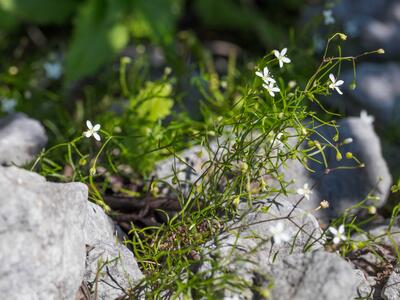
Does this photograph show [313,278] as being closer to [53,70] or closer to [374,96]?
[374,96]

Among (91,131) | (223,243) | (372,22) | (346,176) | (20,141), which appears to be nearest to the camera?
(223,243)

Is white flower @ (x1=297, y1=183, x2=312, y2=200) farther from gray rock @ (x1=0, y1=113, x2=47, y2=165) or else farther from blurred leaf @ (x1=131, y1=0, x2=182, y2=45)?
blurred leaf @ (x1=131, y1=0, x2=182, y2=45)

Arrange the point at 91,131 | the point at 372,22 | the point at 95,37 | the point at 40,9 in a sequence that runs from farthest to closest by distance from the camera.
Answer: the point at 372,22, the point at 40,9, the point at 95,37, the point at 91,131

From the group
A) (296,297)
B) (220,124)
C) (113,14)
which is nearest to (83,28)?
(113,14)

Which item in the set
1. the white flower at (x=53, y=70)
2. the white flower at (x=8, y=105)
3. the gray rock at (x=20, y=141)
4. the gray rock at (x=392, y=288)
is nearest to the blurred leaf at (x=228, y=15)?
the white flower at (x=53, y=70)

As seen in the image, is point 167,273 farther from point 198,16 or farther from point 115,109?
point 198,16

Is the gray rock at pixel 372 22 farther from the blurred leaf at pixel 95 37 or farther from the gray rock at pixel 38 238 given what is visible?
the gray rock at pixel 38 238

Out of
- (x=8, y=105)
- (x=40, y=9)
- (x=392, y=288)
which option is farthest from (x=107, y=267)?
(x=40, y=9)
